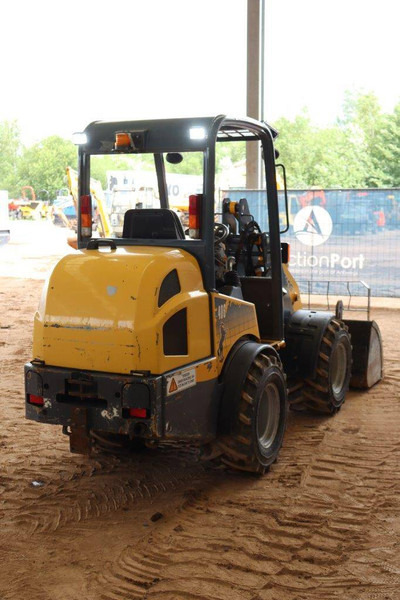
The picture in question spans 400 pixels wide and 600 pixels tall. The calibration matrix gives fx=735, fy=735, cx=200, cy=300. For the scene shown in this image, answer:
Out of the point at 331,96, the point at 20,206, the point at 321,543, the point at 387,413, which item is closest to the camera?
the point at 321,543

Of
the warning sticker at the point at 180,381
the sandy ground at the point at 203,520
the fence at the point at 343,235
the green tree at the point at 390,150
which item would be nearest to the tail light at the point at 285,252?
the sandy ground at the point at 203,520

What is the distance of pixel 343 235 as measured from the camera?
44.4 feet

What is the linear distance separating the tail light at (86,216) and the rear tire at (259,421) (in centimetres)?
151

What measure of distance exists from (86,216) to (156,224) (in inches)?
21.2

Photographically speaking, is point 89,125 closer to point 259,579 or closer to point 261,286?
point 261,286

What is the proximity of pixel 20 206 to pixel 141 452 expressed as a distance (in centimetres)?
3781

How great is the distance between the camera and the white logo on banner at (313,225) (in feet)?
Result: 44.6

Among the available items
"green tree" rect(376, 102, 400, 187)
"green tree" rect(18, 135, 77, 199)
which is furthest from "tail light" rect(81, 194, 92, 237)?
"green tree" rect(18, 135, 77, 199)

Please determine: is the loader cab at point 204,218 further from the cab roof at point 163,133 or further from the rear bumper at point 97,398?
the rear bumper at point 97,398

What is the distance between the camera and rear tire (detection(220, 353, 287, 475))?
4953mm

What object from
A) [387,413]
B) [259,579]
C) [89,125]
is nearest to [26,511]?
[259,579]

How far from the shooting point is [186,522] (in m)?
4.42

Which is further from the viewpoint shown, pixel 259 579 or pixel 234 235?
pixel 234 235

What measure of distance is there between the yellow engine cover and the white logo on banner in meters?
9.16
